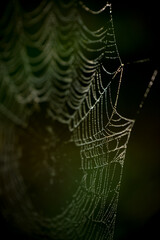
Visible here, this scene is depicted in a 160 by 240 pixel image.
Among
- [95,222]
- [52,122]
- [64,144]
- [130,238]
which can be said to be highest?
[52,122]

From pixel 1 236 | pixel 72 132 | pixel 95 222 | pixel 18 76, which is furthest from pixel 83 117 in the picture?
pixel 1 236

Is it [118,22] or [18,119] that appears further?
[118,22]

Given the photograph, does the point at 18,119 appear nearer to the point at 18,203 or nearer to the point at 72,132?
the point at 72,132

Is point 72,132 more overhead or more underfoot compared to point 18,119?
more underfoot

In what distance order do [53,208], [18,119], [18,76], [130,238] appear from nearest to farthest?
[18,76], [18,119], [130,238], [53,208]
